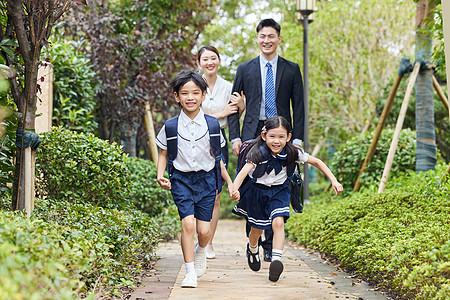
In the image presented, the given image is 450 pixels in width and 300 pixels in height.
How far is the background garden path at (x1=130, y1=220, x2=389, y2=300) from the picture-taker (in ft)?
13.2

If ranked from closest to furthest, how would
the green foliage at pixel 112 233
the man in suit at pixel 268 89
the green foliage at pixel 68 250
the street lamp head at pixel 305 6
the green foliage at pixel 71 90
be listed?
the green foliage at pixel 68 250 → the green foliage at pixel 112 233 → the man in suit at pixel 268 89 → the green foliage at pixel 71 90 → the street lamp head at pixel 305 6

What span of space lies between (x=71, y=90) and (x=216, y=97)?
2.84 m

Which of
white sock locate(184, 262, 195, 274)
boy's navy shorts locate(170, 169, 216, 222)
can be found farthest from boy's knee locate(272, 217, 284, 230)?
white sock locate(184, 262, 195, 274)

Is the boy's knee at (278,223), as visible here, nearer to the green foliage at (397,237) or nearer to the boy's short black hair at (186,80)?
the green foliage at (397,237)

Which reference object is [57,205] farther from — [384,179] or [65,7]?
[384,179]

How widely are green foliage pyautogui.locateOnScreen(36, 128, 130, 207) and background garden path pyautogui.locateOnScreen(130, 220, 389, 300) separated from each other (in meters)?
1.00

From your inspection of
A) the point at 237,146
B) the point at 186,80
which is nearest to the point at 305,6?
the point at 237,146

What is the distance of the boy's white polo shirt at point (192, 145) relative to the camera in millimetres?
4512

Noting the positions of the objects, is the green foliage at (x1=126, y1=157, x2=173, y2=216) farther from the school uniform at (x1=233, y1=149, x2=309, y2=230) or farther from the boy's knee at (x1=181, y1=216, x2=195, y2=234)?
the boy's knee at (x1=181, y1=216, x2=195, y2=234)

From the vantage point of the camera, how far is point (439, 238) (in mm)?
3955

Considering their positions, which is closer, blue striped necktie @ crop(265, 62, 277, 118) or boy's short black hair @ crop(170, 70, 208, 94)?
boy's short black hair @ crop(170, 70, 208, 94)

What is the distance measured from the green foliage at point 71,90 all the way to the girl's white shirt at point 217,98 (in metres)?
2.37

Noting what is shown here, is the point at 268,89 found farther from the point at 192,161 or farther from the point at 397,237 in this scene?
the point at 397,237

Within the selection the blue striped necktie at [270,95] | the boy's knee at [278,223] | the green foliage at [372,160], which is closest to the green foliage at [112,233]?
the boy's knee at [278,223]
